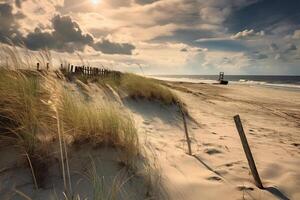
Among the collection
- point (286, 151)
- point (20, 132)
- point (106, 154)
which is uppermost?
point (20, 132)

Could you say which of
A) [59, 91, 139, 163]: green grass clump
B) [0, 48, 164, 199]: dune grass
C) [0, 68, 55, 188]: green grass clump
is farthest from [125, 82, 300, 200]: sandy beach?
[0, 68, 55, 188]: green grass clump

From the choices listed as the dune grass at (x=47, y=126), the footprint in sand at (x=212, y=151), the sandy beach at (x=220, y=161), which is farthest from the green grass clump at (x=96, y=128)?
the footprint in sand at (x=212, y=151)

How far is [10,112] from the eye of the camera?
3.60 m

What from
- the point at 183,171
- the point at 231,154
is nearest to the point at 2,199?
the point at 183,171

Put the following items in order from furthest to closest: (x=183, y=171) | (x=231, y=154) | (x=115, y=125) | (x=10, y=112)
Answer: (x=231, y=154) → (x=183, y=171) → (x=115, y=125) → (x=10, y=112)

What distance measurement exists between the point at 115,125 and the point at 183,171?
122 cm

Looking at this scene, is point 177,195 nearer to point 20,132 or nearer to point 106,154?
point 106,154

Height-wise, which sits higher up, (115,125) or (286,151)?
(115,125)

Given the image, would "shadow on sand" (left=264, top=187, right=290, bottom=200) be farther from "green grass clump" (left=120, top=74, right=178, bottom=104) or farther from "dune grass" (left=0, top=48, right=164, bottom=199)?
"green grass clump" (left=120, top=74, right=178, bottom=104)

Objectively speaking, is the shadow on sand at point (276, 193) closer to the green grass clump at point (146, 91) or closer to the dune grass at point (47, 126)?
the dune grass at point (47, 126)

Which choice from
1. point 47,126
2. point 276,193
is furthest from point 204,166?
point 47,126

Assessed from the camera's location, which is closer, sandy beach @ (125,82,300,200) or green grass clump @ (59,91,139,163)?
green grass clump @ (59,91,139,163)

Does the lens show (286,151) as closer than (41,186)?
No

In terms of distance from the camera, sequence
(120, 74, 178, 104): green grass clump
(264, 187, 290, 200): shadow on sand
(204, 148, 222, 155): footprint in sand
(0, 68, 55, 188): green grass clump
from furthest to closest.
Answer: (120, 74, 178, 104): green grass clump → (204, 148, 222, 155): footprint in sand → (264, 187, 290, 200): shadow on sand → (0, 68, 55, 188): green grass clump
